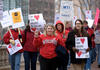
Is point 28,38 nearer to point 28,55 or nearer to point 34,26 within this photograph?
point 28,55

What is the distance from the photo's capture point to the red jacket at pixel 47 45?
581cm

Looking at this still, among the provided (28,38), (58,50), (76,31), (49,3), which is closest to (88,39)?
(76,31)

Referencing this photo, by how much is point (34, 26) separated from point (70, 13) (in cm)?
310

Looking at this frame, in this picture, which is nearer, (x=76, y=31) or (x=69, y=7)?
(x=76, y=31)

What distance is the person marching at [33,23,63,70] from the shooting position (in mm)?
5805

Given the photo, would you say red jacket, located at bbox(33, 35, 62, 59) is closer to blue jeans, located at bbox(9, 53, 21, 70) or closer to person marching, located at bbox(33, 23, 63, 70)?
person marching, located at bbox(33, 23, 63, 70)

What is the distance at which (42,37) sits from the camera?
5930 mm

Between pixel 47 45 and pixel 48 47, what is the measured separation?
5cm

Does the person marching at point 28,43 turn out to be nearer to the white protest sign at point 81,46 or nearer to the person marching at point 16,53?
the person marching at point 16,53

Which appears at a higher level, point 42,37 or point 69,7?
point 69,7

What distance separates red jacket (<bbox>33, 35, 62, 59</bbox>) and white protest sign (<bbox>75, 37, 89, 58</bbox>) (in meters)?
0.64

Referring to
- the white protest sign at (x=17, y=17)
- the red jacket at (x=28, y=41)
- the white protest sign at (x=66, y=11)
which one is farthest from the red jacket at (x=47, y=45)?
the white protest sign at (x=66, y=11)

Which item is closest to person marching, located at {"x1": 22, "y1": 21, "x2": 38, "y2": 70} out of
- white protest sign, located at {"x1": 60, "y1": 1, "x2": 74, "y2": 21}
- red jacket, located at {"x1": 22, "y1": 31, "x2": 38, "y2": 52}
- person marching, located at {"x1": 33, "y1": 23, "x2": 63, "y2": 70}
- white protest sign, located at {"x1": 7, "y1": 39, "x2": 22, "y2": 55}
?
red jacket, located at {"x1": 22, "y1": 31, "x2": 38, "y2": 52}

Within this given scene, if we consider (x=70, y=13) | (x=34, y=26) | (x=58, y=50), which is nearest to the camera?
(x=58, y=50)
